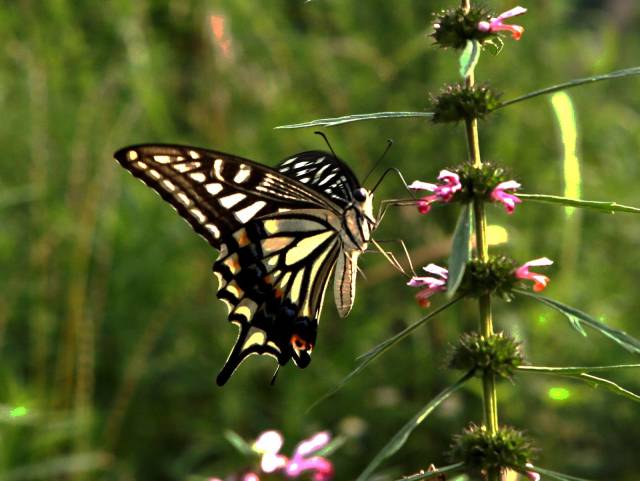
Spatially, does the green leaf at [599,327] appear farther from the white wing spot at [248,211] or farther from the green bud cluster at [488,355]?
the white wing spot at [248,211]

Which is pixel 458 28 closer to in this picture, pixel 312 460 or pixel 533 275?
pixel 533 275

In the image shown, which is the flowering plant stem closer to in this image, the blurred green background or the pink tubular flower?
the pink tubular flower

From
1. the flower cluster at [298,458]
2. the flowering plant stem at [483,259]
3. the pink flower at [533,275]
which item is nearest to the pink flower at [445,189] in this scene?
the flowering plant stem at [483,259]

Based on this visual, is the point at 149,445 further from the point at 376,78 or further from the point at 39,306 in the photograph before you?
the point at 376,78

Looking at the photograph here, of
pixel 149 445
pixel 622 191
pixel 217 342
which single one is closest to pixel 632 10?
pixel 622 191

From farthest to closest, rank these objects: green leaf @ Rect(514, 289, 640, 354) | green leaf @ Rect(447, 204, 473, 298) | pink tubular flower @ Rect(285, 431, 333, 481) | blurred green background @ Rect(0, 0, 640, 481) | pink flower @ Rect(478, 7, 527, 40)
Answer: blurred green background @ Rect(0, 0, 640, 481) < pink tubular flower @ Rect(285, 431, 333, 481) < pink flower @ Rect(478, 7, 527, 40) < green leaf @ Rect(514, 289, 640, 354) < green leaf @ Rect(447, 204, 473, 298)

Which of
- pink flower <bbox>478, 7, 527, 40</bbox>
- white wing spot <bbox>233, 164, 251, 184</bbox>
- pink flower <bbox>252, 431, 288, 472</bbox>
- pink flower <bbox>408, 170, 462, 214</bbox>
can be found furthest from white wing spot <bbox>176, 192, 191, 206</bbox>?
pink flower <bbox>478, 7, 527, 40</bbox>

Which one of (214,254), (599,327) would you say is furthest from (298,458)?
(214,254)
